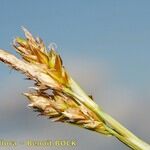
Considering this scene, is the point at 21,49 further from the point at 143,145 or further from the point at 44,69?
the point at 143,145

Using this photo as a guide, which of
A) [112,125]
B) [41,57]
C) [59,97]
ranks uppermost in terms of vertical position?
[41,57]

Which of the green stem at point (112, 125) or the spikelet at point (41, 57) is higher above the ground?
the spikelet at point (41, 57)

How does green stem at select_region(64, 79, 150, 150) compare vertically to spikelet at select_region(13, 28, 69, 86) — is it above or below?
below

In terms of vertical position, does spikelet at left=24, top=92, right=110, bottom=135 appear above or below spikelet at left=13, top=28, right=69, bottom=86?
below

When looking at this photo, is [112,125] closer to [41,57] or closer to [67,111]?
[67,111]

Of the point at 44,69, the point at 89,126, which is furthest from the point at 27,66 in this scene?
the point at 89,126

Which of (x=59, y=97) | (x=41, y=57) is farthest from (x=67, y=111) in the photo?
(x=41, y=57)

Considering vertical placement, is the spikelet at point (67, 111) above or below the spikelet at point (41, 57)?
below

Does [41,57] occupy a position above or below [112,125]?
above
